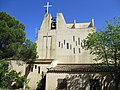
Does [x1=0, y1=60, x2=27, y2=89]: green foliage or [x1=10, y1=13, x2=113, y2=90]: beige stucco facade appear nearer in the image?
[x1=0, y1=60, x2=27, y2=89]: green foliage

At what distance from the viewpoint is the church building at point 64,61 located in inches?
1038

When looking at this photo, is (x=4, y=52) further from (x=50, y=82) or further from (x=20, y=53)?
(x=50, y=82)

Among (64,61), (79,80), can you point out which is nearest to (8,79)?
(79,80)

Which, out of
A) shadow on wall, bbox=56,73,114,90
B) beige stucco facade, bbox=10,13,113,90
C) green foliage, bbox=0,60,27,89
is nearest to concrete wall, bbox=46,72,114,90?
shadow on wall, bbox=56,73,114,90

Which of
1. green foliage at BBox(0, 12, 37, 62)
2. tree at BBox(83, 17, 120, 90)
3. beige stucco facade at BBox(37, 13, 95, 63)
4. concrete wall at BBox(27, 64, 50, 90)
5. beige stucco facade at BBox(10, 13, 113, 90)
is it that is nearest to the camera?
tree at BBox(83, 17, 120, 90)

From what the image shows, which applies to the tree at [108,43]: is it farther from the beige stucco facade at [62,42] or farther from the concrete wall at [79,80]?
the beige stucco facade at [62,42]

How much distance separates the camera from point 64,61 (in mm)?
34688

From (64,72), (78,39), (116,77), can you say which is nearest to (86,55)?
(78,39)

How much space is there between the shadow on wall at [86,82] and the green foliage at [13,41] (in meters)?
6.93

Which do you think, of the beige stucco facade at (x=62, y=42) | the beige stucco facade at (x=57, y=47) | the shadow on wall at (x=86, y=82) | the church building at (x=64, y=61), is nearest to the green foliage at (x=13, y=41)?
the beige stucco facade at (x=57, y=47)

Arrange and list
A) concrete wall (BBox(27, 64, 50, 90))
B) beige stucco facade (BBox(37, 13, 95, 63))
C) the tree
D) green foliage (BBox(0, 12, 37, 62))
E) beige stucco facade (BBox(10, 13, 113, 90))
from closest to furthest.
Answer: the tree, green foliage (BBox(0, 12, 37, 62)), concrete wall (BBox(27, 64, 50, 90)), beige stucco facade (BBox(10, 13, 113, 90)), beige stucco facade (BBox(37, 13, 95, 63))

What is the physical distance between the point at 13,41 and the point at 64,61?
10.2 meters

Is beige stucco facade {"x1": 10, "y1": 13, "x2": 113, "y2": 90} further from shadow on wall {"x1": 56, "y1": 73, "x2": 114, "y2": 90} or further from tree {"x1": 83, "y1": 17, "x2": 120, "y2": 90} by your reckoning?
tree {"x1": 83, "y1": 17, "x2": 120, "y2": 90}

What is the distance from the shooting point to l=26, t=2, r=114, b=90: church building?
1038 inches
